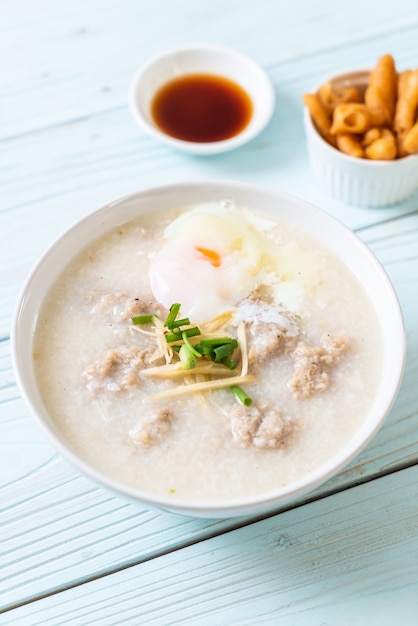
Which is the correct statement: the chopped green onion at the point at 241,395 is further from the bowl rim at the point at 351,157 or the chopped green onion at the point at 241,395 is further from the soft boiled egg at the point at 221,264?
the bowl rim at the point at 351,157

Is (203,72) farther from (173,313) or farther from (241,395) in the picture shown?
(241,395)

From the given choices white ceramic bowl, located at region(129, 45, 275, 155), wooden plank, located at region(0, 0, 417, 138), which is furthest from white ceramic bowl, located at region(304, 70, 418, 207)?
wooden plank, located at region(0, 0, 417, 138)

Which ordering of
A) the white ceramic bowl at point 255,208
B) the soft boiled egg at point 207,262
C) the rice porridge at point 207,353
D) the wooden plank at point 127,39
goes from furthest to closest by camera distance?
the wooden plank at point 127,39 → the soft boiled egg at point 207,262 → the rice porridge at point 207,353 → the white ceramic bowl at point 255,208

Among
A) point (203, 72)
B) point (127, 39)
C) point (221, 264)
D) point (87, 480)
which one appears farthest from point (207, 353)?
point (127, 39)

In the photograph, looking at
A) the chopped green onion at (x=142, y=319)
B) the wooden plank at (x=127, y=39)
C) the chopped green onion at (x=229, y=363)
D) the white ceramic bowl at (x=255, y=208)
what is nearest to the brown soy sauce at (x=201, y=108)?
the wooden plank at (x=127, y=39)

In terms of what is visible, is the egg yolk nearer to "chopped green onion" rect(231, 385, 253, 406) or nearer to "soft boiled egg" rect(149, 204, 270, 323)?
"soft boiled egg" rect(149, 204, 270, 323)

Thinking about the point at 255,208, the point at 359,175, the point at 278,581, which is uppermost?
the point at 255,208
